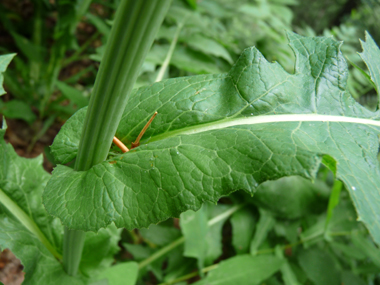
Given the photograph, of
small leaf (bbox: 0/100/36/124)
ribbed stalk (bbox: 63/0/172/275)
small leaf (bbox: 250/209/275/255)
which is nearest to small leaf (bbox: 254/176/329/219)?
small leaf (bbox: 250/209/275/255)

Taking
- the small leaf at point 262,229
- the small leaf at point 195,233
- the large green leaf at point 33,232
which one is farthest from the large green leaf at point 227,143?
the small leaf at point 262,229

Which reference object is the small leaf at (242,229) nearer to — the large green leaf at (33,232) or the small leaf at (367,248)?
the small leaf at (367,248)

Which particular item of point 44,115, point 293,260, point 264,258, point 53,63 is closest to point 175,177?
point 264,258

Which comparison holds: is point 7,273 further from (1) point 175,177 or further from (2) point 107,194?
(1) point 175,177

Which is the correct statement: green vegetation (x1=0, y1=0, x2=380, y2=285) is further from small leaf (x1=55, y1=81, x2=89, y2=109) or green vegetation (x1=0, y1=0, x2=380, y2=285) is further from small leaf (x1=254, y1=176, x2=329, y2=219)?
small leaf (x1=254, y1=176, x2=329, y2=219)

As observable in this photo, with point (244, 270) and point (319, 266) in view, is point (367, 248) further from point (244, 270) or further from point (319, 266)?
point (244, 270)

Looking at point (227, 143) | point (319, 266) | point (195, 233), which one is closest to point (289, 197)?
point (319, 266)
